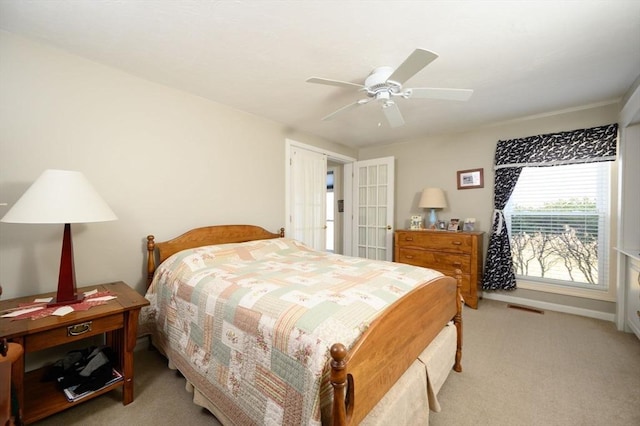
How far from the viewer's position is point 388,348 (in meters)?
1.20

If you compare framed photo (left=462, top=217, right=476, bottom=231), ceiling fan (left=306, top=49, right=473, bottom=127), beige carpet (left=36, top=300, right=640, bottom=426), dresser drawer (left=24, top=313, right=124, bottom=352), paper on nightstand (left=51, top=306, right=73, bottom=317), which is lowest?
beige carpet (left=36, top=300, right=640, bottom=426)

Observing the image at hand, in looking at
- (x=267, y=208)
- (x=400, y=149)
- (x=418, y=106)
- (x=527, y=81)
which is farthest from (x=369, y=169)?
(x=527, y=81)

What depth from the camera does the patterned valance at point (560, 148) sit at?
2865mm

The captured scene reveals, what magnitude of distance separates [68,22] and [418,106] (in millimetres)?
2945

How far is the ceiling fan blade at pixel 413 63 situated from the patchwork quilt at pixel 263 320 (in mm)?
1317

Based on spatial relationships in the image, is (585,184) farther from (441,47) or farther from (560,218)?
(441,47)

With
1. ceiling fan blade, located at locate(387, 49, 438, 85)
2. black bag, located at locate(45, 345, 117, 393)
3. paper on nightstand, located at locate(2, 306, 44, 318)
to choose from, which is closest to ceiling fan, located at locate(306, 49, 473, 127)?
ceiling fan blade, located at locate(387, 49, 438, 85)

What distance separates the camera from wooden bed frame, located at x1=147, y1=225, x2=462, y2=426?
0.92 meters

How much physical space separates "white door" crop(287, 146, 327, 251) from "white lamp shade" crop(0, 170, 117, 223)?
7.44 ft

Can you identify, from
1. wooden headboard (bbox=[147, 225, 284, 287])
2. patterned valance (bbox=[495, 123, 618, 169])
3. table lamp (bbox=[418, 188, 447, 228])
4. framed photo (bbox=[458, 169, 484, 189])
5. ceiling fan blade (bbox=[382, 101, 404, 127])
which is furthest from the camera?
table lamp (bbox=[418, 188, 447, 228])

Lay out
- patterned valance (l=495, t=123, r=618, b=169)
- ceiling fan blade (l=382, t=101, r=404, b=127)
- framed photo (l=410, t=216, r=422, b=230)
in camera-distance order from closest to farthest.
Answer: ceiling fan blade (l=382, t=101, r=404, b=127), patterned valance (l=495, t=123, r=618, b=169), framed photo (l=410, t=216, r=422, b=230)

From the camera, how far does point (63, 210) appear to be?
5.02 ft

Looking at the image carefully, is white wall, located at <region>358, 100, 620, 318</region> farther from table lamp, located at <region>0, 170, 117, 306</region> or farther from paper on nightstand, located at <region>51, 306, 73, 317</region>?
paper on nightstand, located at <region>51, 306, 73, 317</region>

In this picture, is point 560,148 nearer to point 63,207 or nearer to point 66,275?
point 63,207
